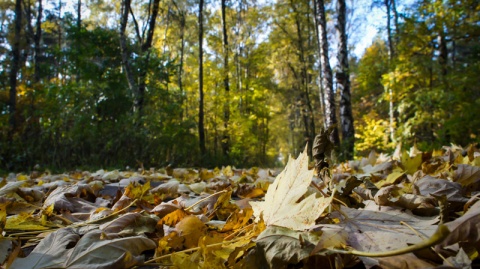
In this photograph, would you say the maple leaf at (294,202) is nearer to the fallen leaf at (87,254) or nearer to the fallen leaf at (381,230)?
the fallen leaf at (381,230)

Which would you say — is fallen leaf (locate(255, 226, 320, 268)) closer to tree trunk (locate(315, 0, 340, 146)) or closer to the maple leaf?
the maple leaf

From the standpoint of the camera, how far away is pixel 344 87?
26.2ft

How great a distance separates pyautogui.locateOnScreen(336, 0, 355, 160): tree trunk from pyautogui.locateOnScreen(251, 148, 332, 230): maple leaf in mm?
7438

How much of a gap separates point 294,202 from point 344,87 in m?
7.80

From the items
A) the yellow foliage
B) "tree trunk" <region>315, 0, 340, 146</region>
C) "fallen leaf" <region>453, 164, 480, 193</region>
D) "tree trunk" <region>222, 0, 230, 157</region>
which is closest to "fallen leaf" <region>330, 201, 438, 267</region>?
"fallen leaf" <region>453, 164, 480, 193</region>

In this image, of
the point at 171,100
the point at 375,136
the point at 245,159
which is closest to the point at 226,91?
the point at 245,159

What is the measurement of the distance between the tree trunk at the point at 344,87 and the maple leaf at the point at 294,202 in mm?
7438

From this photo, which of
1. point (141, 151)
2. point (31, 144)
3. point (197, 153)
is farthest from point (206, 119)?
point (31, 144)

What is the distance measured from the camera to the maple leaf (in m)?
0.64

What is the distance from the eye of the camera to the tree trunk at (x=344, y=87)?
797cm

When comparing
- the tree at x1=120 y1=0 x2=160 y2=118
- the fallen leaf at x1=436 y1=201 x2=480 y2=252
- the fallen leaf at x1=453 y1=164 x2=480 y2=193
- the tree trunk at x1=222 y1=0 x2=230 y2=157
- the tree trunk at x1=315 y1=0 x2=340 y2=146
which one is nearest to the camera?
the fallen leaf at x1=436 y1=201 x2=480 y2=252

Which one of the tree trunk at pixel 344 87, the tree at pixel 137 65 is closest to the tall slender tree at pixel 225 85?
the tree at pixel 137 65

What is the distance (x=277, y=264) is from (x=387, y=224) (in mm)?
263

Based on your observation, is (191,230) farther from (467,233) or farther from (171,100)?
(171,100)
